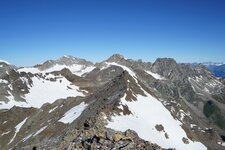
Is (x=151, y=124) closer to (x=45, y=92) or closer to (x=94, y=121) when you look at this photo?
(x=94, y=121)

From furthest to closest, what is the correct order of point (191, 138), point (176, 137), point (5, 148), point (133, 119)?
point (5, 148) < point (191, 138) < point (176, 137) < point (133, 119)

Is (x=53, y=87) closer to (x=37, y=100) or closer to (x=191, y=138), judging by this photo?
(x=37, y=100)

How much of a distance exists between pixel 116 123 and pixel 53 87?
399 feet

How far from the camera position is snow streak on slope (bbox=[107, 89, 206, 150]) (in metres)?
67.1

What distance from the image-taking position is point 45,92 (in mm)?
167250

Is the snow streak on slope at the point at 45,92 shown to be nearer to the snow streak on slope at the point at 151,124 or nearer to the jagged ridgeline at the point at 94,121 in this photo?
the jagged ridgeline at the point at 94,121

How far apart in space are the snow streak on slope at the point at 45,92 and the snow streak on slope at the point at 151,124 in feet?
220

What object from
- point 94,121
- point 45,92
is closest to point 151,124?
point 94,121

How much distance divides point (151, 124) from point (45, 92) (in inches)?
Answer: 4007

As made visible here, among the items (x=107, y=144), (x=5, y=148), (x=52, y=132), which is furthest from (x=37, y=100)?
(x=107, y=144)

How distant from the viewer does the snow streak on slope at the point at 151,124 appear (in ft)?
220

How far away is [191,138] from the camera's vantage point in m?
88.2

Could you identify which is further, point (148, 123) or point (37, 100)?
point (37, 100)

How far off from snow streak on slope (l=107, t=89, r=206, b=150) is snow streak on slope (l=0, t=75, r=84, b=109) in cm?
6716
